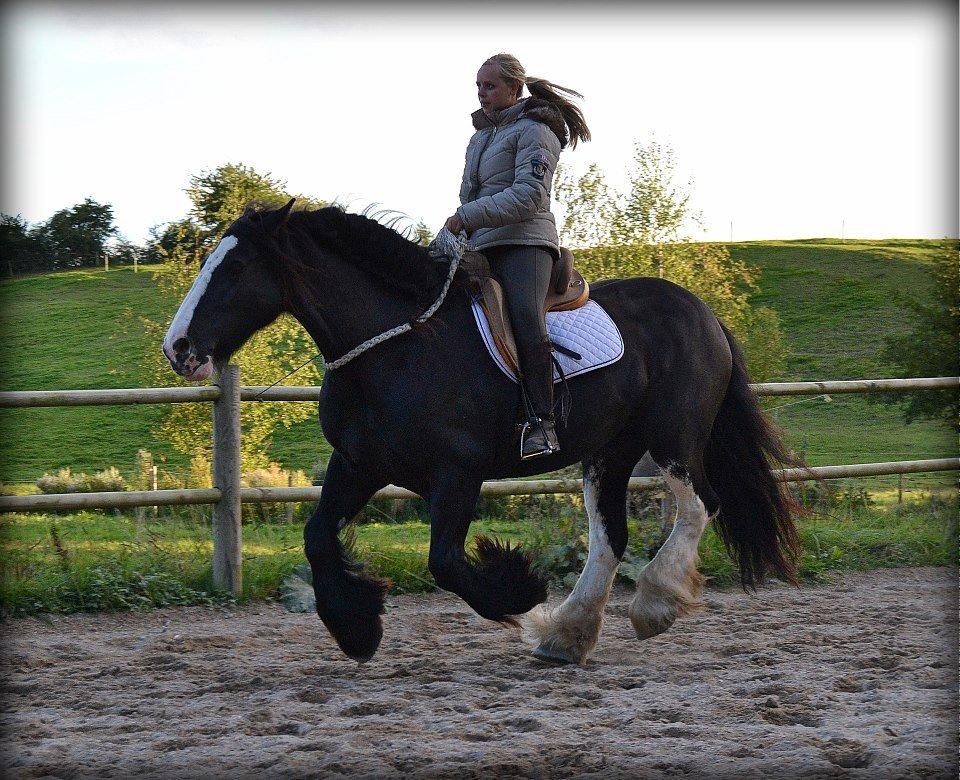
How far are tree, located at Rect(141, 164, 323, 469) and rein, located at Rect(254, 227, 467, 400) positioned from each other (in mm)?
12375

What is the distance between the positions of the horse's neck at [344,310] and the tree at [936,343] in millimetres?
17619

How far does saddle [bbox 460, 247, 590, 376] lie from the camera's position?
4.55 m

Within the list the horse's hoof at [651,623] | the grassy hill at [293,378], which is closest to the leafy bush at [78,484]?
the grassy hill at [293,378]

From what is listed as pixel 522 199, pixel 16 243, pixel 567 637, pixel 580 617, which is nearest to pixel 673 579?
pixel 580 617

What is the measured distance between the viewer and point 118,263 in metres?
40.1

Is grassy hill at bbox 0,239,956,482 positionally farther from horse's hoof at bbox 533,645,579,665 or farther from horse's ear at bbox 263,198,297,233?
horse's hoof at bbox 533,645,579,665

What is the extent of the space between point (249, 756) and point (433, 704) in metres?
0.92

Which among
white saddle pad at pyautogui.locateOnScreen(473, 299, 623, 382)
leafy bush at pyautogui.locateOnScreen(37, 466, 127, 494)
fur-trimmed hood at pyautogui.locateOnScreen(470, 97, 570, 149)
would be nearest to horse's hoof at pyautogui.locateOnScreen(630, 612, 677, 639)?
white saddle pad at pyautogui.locateOnScreen(473, 299, 623, 382)

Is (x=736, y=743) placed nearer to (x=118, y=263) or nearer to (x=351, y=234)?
(x=351, y=234)

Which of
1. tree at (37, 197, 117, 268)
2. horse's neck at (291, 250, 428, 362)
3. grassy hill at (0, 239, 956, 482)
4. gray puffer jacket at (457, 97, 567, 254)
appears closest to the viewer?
horse's neck at (291, 250, 428, 362)

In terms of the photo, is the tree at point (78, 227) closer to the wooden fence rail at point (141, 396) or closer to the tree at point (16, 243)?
the tree at point (16, 243)

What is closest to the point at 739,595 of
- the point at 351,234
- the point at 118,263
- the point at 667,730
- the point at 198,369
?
the point at 667,730

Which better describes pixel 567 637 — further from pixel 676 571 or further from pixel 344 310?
pixel 344 310

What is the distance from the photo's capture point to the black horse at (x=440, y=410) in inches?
166
